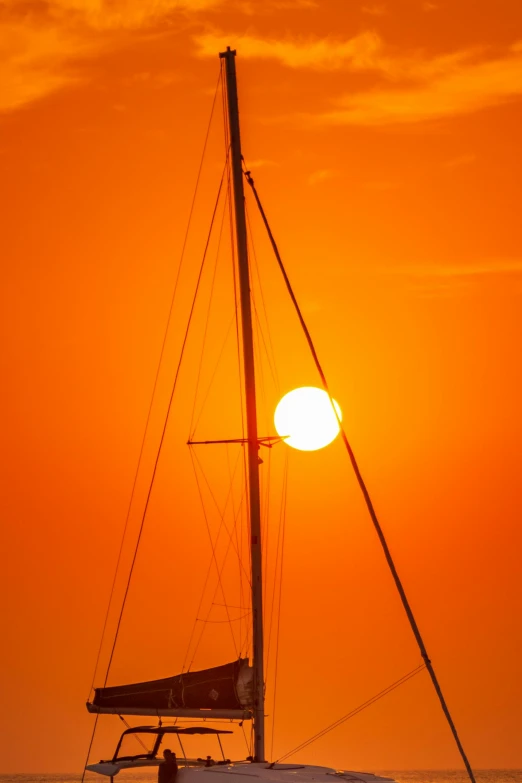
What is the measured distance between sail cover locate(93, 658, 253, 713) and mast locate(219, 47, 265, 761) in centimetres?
35

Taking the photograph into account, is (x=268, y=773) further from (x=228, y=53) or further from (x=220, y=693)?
(x=228, y=53)

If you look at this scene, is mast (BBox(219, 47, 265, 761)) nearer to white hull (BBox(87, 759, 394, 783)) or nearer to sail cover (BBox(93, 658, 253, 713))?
sail cover (BBox(93, 658, 253, 713))

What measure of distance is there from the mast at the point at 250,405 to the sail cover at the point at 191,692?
354mm

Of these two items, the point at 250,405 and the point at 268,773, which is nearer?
the point at 268,773

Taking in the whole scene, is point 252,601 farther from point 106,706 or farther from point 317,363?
point 317,363

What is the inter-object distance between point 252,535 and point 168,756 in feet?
17.0

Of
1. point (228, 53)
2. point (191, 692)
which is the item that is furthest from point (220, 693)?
point (228, 53)

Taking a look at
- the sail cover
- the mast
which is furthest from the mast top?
the sail cover

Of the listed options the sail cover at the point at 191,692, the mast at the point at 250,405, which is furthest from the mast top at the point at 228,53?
the sail cover at the point at 191,692

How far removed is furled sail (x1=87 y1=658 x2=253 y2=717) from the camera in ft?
102

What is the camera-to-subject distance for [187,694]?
103ft

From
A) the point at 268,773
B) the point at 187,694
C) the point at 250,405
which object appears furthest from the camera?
the point at 250,405

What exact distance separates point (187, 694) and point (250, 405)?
6.72 metres

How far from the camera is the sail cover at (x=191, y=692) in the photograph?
1219 inches
